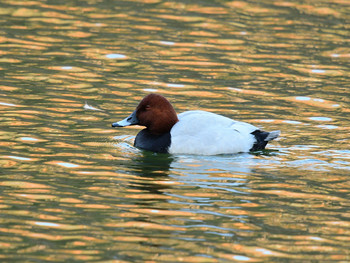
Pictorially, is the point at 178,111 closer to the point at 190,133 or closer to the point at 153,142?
the point at 153,142

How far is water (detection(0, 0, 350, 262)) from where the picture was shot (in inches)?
276

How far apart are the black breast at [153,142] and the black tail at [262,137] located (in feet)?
3.56

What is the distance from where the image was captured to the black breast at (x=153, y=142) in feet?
33.2

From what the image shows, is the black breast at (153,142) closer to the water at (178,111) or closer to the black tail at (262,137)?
the water at (178,111)

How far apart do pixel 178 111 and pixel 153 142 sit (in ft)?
6.16

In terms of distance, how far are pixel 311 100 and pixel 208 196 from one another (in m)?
5.00

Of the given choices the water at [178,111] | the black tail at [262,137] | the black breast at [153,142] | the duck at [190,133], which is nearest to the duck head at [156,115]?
the duck at [190,133]

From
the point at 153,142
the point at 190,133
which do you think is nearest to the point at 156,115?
the point at 153,142

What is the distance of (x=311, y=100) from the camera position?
1273 centimetres

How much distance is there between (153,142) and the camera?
10234 millimetres

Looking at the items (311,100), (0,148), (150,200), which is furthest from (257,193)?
(311,100)

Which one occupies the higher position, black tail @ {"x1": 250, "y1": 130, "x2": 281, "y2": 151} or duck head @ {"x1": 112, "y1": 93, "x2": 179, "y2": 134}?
duck head @ {"x1": 112, "y1": 93, "x2": 179, "y2": 134}

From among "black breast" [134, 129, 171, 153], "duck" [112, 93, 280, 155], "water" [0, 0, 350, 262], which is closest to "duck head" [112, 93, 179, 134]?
"duck" [112, 93, 280, 155]

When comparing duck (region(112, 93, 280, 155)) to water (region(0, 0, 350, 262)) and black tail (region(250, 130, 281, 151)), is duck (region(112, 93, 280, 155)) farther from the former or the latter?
water (region(0, 0, 350, 262))
